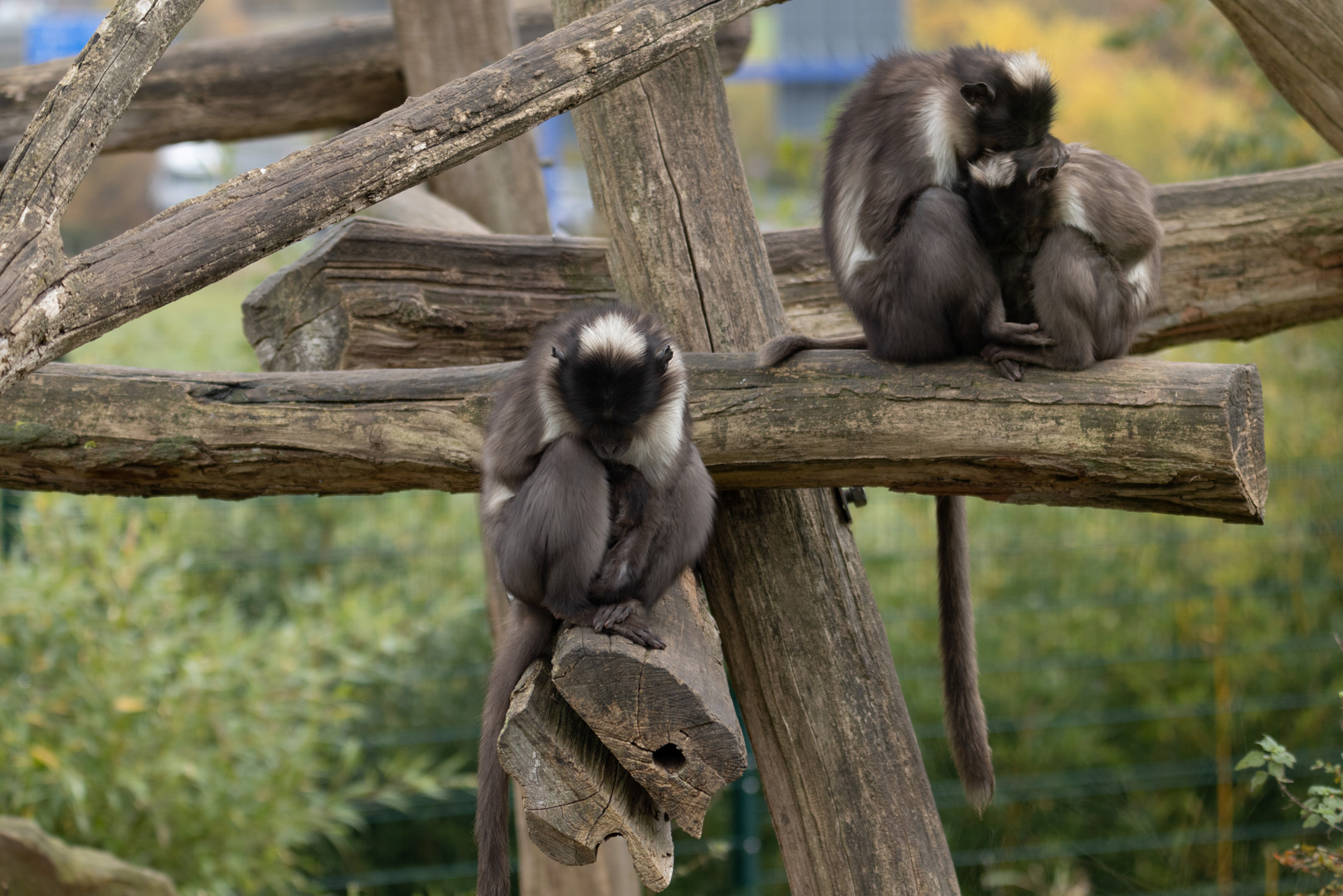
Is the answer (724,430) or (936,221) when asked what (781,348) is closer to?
(724,430)

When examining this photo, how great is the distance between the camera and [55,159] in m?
1.56

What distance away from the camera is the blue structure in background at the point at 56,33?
5.59m

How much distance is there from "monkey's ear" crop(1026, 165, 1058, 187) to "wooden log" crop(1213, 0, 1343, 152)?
2.21 feet

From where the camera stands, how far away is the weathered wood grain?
349 centimetres

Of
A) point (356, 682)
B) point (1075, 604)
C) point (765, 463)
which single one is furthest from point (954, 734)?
point (356, 682)

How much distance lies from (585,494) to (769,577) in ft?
1.72

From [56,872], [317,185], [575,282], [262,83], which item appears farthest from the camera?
[262,83]

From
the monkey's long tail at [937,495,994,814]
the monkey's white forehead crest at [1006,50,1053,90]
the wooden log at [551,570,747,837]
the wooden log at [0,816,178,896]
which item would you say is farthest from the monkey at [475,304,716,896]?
the wooden log at [0,816,178,896]

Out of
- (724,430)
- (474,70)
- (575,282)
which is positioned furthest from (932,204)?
(474,70)

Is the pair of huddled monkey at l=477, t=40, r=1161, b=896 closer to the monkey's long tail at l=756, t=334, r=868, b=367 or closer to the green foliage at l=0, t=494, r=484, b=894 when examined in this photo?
the monkey's long tail at l=756, t=334, r=868, b=367

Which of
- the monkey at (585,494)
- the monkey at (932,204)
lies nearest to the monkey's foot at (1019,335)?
the monkey at (932,204)

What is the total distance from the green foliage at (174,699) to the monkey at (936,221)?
2256 mm

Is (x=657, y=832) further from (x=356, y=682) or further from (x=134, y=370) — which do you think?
(x=356, y=682)

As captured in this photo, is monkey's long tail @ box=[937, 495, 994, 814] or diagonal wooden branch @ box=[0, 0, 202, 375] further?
monkey's long tail @ box=[937, 495, 994, 814]
